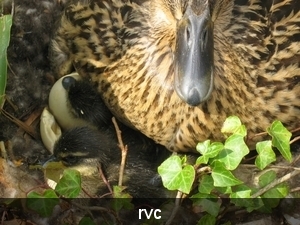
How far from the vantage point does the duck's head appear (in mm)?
2246

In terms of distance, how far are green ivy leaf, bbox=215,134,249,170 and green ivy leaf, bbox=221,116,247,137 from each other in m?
0.04

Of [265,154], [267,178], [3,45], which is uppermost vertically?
[3,45]

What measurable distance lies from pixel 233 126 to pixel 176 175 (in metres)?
0.26

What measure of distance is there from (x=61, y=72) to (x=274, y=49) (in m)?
0.90

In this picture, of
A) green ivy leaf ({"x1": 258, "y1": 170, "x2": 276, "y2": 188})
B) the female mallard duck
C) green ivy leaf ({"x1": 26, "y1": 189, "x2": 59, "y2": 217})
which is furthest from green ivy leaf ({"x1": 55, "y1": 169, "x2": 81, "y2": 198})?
green ivy leaf ({"x1": 258, "y1": 170, "x2": 276, "y2": 188})

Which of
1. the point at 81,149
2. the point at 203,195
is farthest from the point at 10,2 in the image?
the point at 203,195

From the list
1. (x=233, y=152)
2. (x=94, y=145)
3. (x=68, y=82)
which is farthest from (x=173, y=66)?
(x=68, y=82)

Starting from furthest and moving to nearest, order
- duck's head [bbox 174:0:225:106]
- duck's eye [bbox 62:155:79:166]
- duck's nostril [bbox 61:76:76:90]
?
duck's nostril [bbox 61:76:76:90], duck's eye [bbox 62:155:79:166], duck's head [bbox 174:0:225:106]

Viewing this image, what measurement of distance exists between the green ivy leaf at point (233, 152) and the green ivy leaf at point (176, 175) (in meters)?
0.11

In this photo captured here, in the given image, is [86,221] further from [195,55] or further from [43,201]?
[195,55]

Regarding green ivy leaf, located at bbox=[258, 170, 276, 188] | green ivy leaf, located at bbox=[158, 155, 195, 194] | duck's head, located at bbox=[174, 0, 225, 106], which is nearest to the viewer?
duck's head, located at bbox=[174, 0, 225, 106]

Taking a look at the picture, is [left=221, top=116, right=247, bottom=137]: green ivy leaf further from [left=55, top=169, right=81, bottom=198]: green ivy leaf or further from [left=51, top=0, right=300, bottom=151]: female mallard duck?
[left=55, top=169, right=81, bottom=198]: green ivy leaf

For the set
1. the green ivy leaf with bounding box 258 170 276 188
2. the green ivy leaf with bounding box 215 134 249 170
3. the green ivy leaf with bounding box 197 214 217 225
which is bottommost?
the green ivy leaf with bounding box 197 214 217 225

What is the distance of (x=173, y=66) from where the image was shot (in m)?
2.46
